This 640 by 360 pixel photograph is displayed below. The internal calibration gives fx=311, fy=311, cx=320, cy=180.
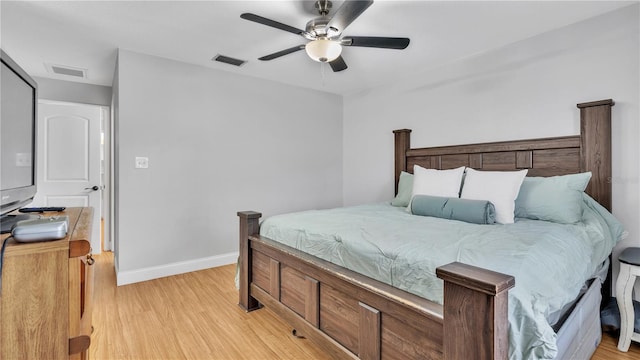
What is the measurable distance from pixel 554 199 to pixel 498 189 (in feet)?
1.17

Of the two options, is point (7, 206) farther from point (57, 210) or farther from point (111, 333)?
point (111, 333)

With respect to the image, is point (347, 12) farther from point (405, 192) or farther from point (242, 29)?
point (405, 192)

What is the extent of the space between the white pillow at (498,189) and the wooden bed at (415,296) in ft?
1.74

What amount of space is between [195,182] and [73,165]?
1884 millimetres

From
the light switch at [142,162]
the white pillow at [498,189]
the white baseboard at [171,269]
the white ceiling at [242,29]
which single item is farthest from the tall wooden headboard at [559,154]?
the light switch at [142,162]

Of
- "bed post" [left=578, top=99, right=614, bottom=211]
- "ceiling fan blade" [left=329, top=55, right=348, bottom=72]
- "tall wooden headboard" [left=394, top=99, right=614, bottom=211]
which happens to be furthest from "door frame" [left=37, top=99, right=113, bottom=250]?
"bed post" [left=578, top=99, right=614, bottom=211]

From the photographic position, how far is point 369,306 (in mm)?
1443

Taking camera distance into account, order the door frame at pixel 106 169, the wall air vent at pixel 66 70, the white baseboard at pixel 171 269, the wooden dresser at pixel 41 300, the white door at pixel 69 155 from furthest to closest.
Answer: the door frame at pixel 106 169 < the white door at pixel 69 155 < the wall air vent at pixel 66 70 < the white baseboard at pixel 171 269 < the wooden dresser at pixel 41 300

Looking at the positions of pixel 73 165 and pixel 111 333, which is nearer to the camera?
pixel 111 333

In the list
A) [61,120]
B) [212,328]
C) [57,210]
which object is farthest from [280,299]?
[61,120]

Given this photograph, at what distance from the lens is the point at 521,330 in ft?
3.40

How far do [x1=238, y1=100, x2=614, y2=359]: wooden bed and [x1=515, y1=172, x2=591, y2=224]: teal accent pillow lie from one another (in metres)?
0.37

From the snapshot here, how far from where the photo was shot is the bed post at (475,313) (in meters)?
0.93

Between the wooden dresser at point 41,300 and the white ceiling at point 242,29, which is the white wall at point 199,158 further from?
the wooden dresser at point 41,300
